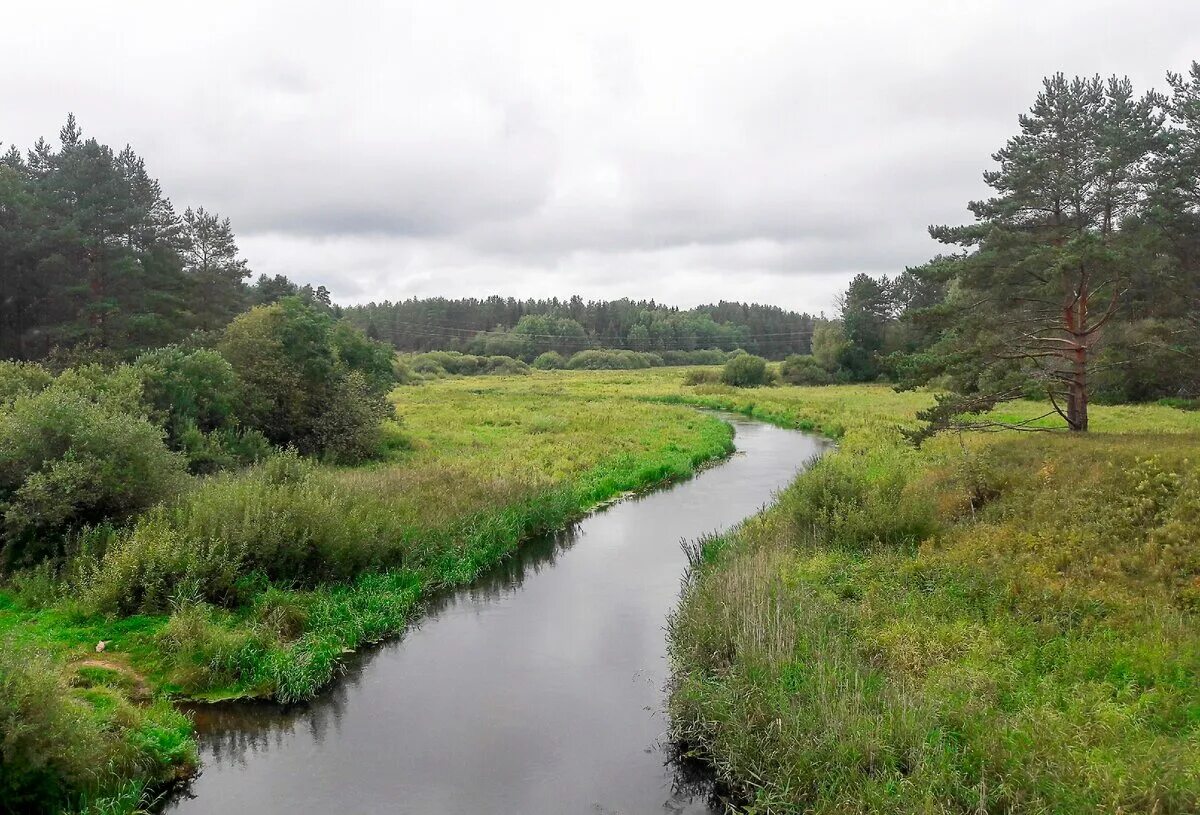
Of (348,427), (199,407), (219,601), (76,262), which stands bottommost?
(219,601)

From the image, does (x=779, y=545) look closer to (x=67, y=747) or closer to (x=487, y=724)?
(x=487, y=724)

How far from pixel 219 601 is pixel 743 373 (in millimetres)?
65786

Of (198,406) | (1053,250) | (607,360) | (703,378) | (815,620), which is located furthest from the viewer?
(607,360)

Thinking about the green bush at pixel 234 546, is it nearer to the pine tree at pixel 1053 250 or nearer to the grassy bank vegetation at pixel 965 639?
the grassy bank vegetation at pixel 965 639

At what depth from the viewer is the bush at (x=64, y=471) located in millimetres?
12539

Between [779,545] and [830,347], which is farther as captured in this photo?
[830,347]

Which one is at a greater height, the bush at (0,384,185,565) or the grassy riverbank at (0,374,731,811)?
the bush at (0,384,185,565)

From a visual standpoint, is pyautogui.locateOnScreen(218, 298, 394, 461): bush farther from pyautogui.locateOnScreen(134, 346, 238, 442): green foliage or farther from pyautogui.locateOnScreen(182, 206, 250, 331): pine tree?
pyautogui.locateOnScreen(182, 206, 250, 331): pine tree

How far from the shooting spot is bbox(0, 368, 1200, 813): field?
7.16 m

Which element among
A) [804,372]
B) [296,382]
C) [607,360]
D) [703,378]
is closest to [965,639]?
[296,382]

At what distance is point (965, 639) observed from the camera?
9773 millimetres

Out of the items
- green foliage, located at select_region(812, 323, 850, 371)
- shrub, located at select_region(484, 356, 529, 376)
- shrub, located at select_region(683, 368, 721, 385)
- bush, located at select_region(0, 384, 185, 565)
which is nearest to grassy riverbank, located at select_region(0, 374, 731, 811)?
bush, located at select_region(0, 384, 185, 565)

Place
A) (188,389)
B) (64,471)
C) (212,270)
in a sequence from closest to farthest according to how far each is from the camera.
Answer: (64,471)
(188,389)
(212,270)

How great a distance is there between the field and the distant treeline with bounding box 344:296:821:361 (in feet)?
380
